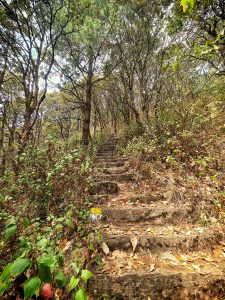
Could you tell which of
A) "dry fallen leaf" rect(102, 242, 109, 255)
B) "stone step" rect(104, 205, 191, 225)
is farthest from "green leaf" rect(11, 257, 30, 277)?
"stone step" rect(104, 205, 191, 225)

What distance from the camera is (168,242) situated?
3.45 metres

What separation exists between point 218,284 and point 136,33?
34.1ft

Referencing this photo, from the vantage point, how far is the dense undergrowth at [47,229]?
184 centimetres

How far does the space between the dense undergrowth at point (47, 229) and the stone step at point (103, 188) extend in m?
0.19

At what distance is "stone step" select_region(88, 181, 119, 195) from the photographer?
5277 millimetres

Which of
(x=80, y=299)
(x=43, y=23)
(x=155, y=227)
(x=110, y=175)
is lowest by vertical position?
(x=155, y=227)

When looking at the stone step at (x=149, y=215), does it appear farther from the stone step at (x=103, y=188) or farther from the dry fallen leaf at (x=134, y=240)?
the stone step at (x=103, y=188)

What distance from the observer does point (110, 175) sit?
6340 millimetres

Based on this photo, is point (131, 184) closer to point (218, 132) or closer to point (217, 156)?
point (217, 156)

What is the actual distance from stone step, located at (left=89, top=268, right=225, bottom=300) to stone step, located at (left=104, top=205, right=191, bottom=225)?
136cm

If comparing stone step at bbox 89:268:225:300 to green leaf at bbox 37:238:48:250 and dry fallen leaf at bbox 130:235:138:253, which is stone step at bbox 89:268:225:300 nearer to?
dry fallen leaf at bbox 130:235:138:253

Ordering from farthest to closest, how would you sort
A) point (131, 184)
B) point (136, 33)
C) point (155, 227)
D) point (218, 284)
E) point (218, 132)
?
point (136, 33), point (218, 132), point (131, 184), point (155, 227), point (218, 284)

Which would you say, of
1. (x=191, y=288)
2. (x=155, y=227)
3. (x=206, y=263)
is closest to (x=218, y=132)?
(x=155, y=227)

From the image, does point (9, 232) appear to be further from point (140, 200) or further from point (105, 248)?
point (140, 200)
